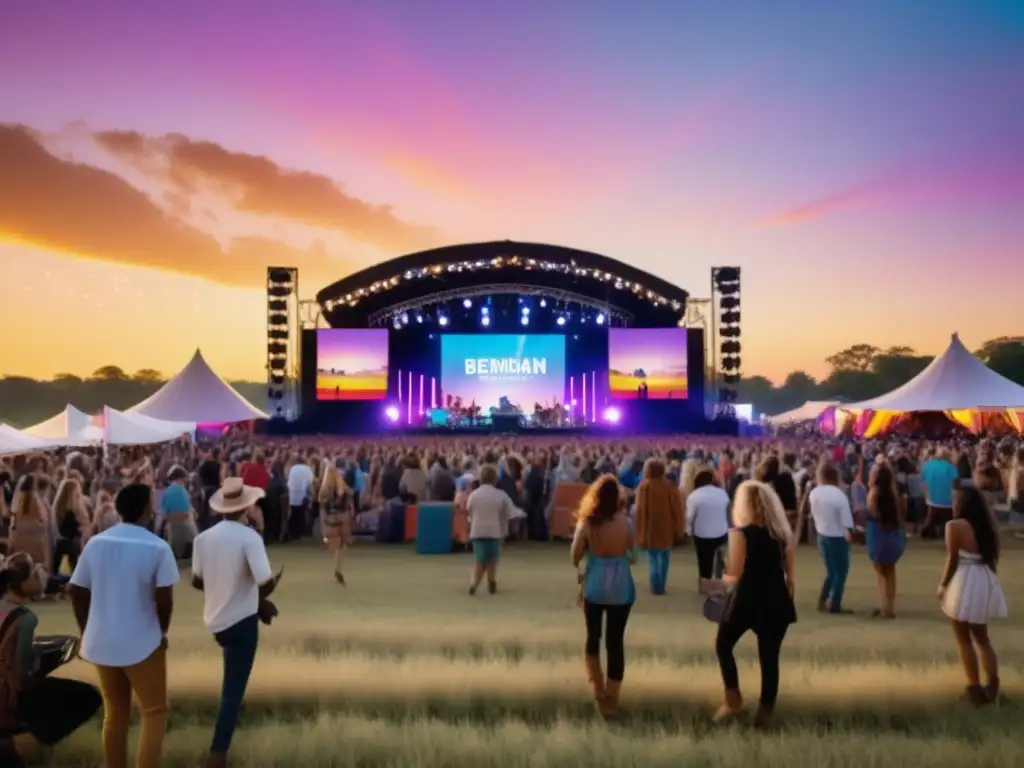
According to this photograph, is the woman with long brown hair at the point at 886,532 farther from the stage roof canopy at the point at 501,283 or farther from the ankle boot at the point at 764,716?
the stage roof canopy at the point at 501,283

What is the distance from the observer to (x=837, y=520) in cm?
865

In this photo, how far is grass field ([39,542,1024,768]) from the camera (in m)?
5.14

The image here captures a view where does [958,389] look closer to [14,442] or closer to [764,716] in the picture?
[764,716]

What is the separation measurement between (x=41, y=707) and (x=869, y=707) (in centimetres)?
510

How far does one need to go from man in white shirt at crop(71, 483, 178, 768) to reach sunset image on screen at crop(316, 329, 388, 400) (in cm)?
3170

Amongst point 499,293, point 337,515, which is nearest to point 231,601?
point 337,515

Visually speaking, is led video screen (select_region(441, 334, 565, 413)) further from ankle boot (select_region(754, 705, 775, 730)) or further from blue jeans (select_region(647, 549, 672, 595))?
ankle boot (select_region(754, 705, 775, 730))

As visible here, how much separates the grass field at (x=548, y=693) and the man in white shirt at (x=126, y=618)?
94cm

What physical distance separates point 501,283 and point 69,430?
1771cm

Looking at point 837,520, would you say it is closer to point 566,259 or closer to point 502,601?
point 502,601

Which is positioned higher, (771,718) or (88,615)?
(88,615)

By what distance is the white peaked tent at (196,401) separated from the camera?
20922 millimetres

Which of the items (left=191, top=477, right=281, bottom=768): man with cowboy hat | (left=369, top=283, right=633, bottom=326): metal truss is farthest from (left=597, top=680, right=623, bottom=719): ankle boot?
(left=369, top=283, right=633, bottom=326): metal truss

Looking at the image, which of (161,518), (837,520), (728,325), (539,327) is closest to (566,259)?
(539,327)
